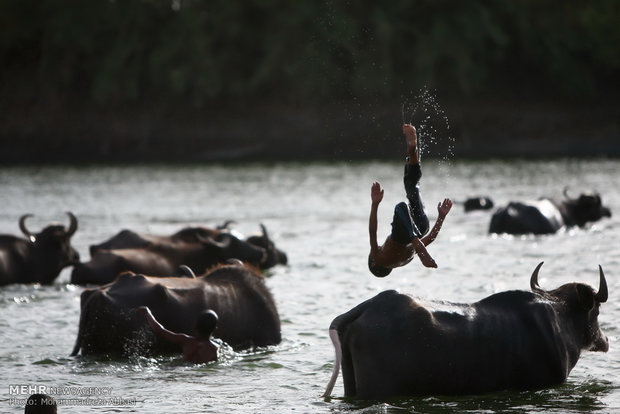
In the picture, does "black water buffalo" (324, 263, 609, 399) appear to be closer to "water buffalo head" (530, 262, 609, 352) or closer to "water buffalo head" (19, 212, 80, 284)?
"water buffalo head" (530, 262, 609, 352)

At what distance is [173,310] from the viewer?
40.8ft

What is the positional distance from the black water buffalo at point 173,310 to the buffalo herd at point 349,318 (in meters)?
0.01

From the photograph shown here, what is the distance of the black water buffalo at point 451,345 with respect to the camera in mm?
9578

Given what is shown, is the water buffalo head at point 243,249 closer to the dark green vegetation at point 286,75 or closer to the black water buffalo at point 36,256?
the black water buffalo at point 36,256

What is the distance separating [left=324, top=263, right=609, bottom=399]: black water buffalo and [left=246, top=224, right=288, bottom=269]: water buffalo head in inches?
383

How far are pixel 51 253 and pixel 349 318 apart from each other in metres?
10.2

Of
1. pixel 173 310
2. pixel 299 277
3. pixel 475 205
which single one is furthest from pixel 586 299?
pixel 475 205

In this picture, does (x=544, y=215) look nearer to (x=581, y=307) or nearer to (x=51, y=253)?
(x=51, y=253)

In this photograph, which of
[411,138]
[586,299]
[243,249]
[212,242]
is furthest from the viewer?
[243,249]

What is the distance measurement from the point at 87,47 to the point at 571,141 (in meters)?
28.1

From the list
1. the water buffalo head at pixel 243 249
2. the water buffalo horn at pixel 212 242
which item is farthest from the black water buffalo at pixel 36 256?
the water buffalo head at pixel 243 249

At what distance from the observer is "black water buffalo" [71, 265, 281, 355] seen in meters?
12.2

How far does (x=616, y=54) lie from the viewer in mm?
60094

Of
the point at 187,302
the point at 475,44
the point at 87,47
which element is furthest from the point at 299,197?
the point at 87,47
